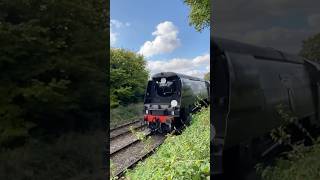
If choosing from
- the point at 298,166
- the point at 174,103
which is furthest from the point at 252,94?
the point at 174,103

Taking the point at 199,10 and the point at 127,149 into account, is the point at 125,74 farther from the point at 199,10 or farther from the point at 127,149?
the point at 199,10

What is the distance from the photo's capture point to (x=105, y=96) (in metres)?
4.18

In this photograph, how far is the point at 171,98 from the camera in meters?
10.3

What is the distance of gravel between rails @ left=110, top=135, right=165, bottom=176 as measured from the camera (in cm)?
555

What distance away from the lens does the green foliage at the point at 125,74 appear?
6639 mm

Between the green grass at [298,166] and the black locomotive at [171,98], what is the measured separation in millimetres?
4924

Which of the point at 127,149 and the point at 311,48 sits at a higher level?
the point at 311,48

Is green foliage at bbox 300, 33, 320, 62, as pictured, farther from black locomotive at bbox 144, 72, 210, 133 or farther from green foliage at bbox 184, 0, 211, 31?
green foliage at bbox 184, 0, 211, 31

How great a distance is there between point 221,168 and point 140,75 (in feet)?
15.2

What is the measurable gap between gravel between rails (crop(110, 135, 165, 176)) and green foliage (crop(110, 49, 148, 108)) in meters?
0.77

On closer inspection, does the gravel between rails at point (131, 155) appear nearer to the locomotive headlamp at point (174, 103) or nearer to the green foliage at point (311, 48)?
the green foliage at point (311, 48)

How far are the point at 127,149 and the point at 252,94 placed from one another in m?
3.37

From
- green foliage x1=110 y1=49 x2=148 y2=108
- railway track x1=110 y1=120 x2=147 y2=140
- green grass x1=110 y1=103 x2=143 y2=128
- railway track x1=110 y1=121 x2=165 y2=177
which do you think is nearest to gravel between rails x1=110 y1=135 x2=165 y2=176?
railway track x1=110 y1=121 x2=165 y2=177

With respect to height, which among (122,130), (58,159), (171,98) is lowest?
(122,130)
